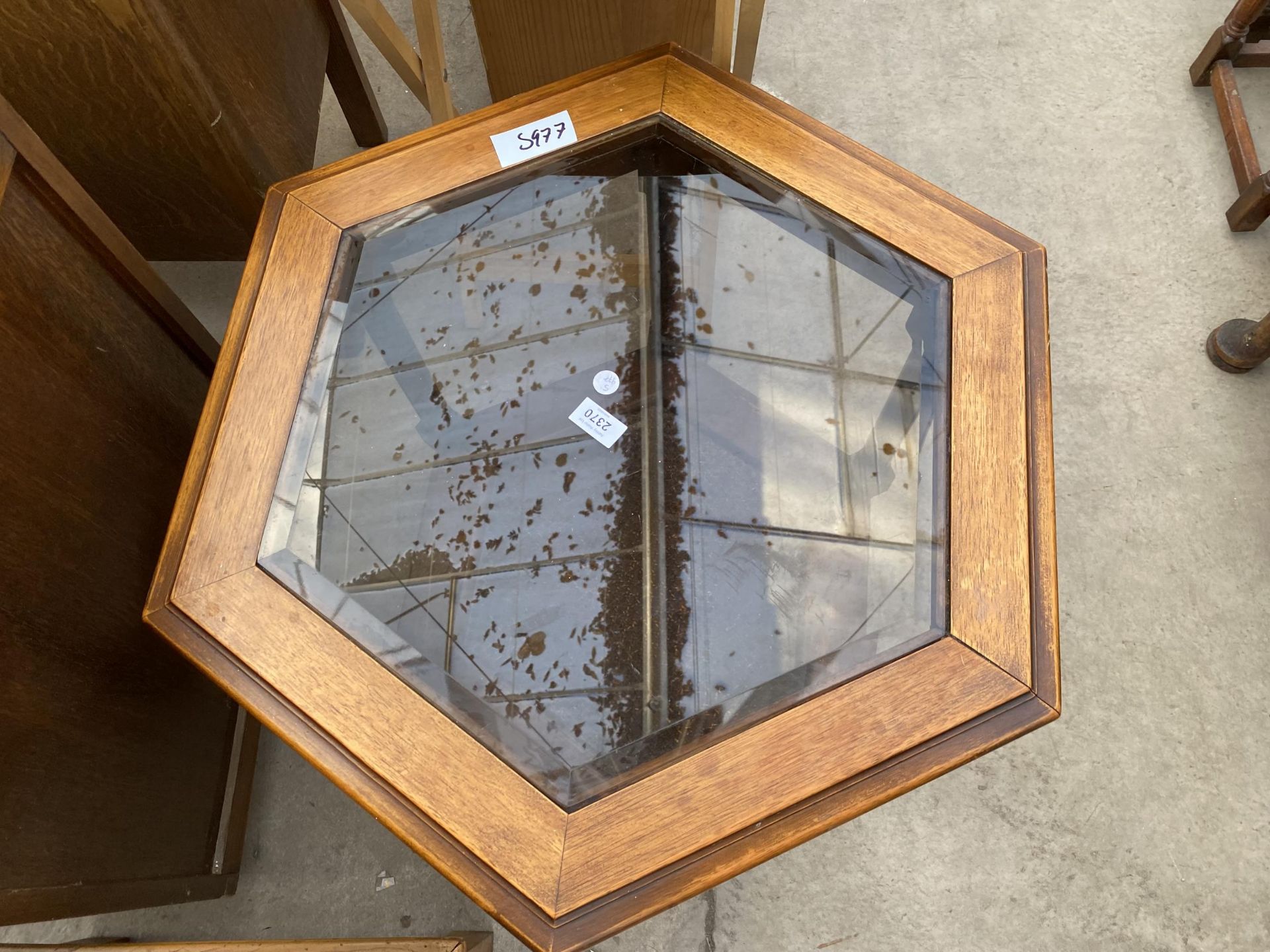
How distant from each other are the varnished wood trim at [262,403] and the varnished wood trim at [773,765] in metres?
0.39

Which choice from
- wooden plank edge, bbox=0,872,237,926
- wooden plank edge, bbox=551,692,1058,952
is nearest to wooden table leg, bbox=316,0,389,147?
wooden plank edge, bbox=0,872,237,926

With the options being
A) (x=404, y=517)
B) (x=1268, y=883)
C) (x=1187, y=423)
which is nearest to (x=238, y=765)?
(x=404, y=517)

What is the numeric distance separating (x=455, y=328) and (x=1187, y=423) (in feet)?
4.08

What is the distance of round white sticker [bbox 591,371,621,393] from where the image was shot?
3.08 ft

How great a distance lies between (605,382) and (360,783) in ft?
1.65

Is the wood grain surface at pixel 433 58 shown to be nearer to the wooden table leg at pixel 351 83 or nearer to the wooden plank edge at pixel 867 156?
the wooden table leg at pixel 351 83

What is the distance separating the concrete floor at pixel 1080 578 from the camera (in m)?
1.13

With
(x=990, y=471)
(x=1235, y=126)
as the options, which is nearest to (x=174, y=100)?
(x=990, y=471)

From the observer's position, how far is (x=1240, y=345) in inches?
53.6

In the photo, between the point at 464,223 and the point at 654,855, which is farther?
the point at 464,223

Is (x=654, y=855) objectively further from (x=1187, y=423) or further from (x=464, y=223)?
(x=1187, y=423)

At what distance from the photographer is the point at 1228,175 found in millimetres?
1532

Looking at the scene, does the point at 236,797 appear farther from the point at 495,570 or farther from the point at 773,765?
the point at 773,765

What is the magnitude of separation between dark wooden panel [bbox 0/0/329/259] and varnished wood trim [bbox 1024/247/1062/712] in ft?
3.21
